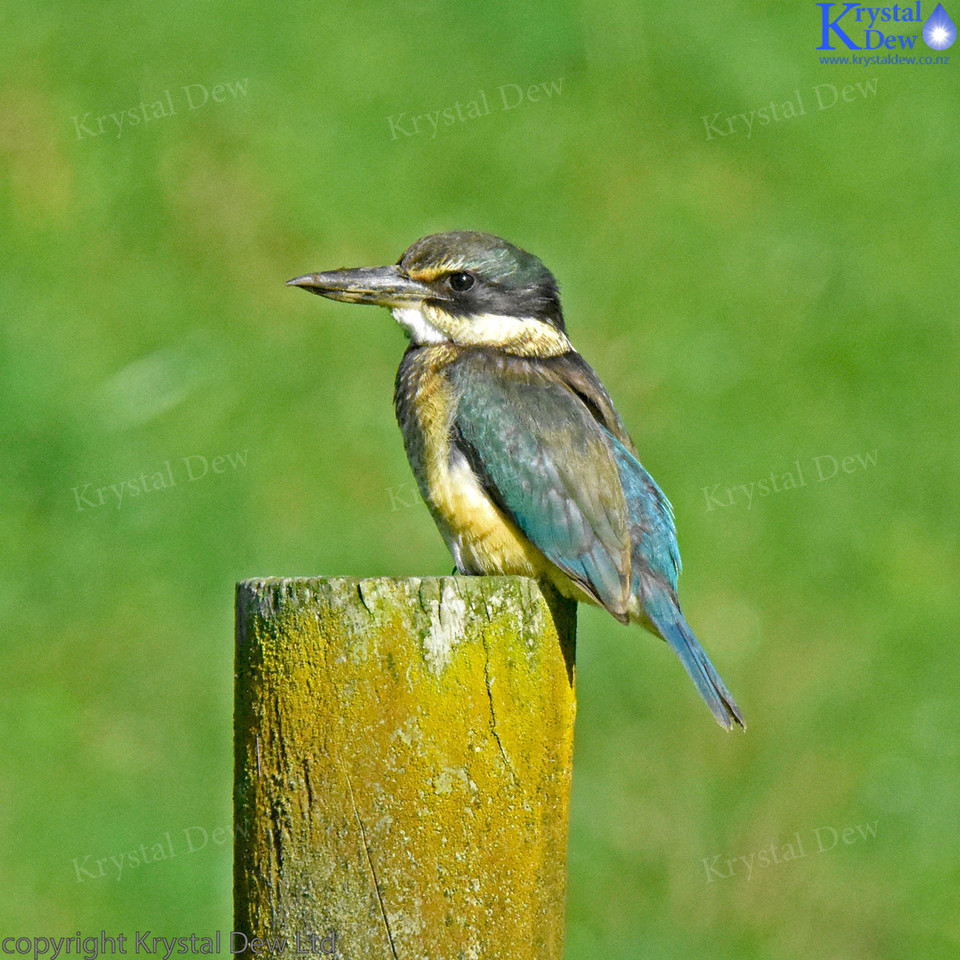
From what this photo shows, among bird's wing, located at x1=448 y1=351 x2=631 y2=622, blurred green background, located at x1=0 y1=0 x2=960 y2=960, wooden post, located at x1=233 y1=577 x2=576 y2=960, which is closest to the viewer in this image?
wooden post, located at x1=233 y1=577 x2=576 y2=960

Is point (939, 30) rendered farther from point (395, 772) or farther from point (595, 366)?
point (395, 772)

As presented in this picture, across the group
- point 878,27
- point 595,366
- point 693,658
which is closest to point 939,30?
point 878,27

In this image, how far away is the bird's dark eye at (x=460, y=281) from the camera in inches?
190

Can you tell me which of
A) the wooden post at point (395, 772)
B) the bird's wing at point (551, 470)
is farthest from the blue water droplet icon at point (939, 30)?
the wooden post at point (395, 772)

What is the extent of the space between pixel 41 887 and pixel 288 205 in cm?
366

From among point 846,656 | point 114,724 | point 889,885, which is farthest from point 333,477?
point 889,885

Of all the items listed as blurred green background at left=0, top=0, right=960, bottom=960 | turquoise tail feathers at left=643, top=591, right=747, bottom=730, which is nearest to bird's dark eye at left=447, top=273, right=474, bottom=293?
turquoise tail feathers at left=643, top=591, right=747, bottom=730

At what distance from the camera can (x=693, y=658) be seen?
425 cm

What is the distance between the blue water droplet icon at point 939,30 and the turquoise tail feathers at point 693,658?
5.74 m

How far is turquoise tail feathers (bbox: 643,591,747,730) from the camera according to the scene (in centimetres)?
421

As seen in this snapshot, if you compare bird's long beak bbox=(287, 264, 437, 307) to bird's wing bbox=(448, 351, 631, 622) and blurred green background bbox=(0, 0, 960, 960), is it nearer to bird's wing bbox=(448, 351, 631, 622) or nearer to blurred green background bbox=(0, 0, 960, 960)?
bird's wing bbox=(448, 351, 631, 622)

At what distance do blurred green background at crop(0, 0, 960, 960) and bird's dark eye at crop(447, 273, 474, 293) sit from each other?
243cm

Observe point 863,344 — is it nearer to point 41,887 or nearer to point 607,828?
point 607,828

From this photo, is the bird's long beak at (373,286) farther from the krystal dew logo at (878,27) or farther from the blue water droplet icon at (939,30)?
the blue water droplet icon at (939,30)
